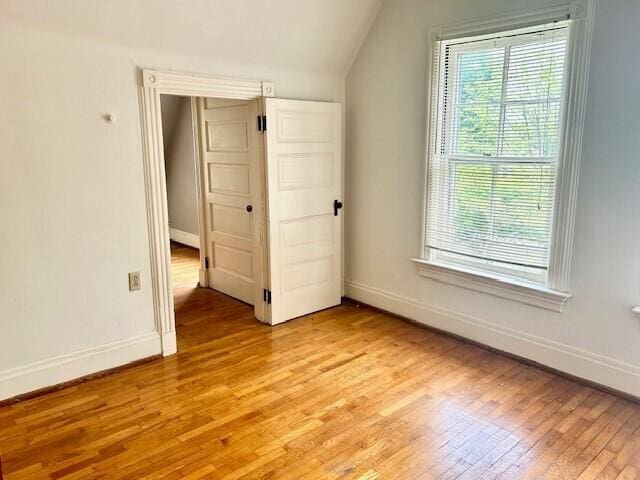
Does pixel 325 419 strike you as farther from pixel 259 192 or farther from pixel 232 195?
pixel 232 195

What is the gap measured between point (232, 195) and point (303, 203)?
800 mm

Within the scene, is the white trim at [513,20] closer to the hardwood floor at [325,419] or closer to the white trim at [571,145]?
the white trim at [571,145]

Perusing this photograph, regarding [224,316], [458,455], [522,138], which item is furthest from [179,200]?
[458,455]

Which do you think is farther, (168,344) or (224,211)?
(224,211)

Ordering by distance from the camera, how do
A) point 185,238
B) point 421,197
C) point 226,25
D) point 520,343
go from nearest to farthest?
point 226,25 → point 520,343 → point 421,197 → point 185,238

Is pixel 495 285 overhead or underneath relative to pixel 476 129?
underneath

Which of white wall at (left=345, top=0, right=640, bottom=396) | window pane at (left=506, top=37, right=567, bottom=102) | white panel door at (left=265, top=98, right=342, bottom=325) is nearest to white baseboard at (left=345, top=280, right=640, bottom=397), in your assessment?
white wall at (left=345, top=0, right=640, bottom=396)

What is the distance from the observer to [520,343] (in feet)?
10.9

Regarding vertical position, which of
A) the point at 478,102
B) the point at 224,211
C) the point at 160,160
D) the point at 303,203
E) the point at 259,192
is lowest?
the point at 224,211

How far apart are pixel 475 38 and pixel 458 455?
259cm

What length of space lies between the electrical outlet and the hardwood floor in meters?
0.53

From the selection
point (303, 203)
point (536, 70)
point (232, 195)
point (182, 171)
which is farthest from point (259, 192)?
point (182, 171)

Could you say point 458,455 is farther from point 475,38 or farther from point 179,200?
point 179,200

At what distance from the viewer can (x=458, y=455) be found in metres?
2.32
